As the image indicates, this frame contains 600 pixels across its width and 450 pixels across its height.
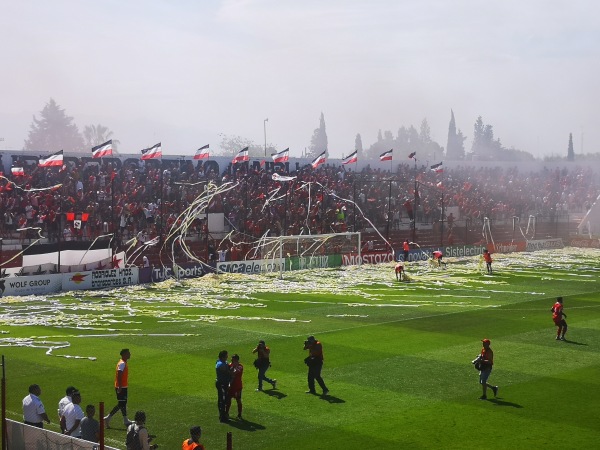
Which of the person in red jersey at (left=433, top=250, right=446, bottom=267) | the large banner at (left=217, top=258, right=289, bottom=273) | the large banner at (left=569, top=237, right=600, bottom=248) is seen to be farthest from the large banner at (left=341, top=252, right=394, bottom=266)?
the large banner at (left=569, top=237, right=600, bottom=248)

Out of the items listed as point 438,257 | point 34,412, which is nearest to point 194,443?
point 34,412

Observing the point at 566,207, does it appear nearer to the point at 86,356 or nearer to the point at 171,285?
the point at 171,285

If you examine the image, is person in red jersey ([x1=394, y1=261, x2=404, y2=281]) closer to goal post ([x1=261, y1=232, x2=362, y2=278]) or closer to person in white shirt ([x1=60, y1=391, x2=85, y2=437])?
goal post ([x1=261, y1=232, x2=362, y2=278])

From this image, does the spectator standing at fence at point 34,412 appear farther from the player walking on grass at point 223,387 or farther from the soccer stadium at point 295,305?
→ the player walking on grass at point 223,387

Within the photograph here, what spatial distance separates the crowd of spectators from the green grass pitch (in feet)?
32.9

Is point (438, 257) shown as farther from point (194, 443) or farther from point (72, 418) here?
point (194, 443)

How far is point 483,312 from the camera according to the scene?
38469 millimetres

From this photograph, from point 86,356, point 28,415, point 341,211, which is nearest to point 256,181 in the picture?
point 341,211

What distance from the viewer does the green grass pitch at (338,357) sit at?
779 inches

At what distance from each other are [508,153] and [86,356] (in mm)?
158429

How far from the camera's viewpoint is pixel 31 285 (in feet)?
145

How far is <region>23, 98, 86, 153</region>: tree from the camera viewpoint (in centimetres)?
19138

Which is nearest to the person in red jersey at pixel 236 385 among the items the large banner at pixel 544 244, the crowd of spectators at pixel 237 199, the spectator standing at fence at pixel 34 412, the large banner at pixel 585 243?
the spectator standing at fence at pixel 34 412

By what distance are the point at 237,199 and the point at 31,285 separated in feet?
74.0
